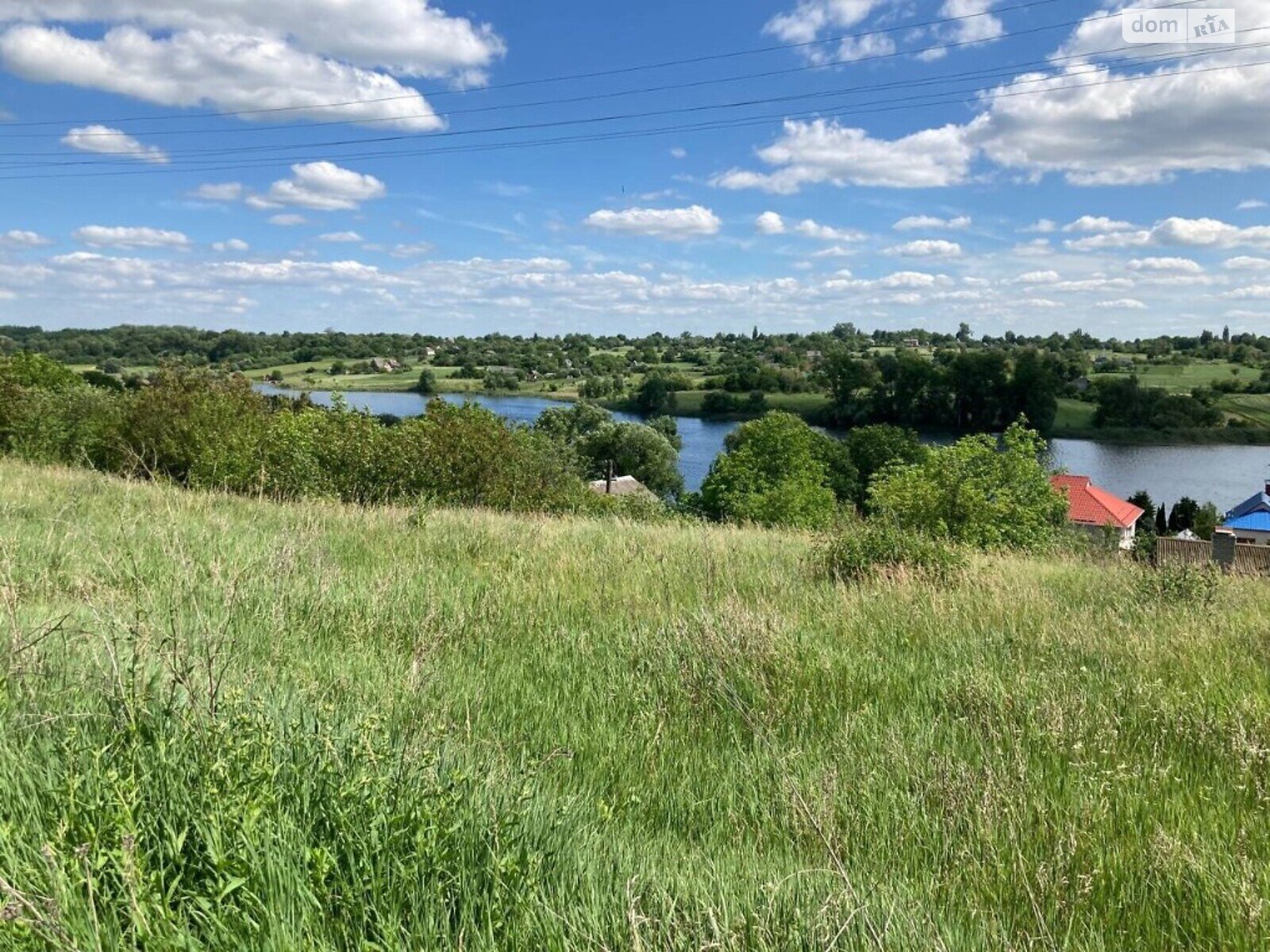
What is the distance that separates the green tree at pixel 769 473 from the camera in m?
48.5

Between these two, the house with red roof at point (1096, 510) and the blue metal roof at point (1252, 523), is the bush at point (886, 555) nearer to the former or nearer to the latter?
the house with red roof at point (1096, 510)

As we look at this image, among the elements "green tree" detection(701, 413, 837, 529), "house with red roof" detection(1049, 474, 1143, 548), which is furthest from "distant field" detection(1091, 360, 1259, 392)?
"green tree" detection(701, 413, 837, 529)

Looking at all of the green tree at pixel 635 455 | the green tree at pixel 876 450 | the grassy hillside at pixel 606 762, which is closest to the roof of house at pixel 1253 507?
the green tree at pixel 876 450

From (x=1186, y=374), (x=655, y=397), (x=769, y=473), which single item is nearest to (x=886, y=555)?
(x=769, y=473)

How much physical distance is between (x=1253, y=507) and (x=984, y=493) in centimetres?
4767

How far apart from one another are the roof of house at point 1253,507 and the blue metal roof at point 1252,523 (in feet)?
3.64

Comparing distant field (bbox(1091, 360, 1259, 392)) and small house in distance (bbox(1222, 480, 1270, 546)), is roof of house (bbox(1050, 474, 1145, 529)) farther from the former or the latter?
distant field (bbox(1091, 360, 1259, 392))

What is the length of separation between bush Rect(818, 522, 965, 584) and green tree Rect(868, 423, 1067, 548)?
17.9 m

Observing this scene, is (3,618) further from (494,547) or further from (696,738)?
(494,547)

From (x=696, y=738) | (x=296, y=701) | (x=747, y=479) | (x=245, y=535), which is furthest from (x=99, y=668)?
(x=747, y=479)

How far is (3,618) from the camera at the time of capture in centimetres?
381

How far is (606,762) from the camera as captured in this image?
3.46 meters

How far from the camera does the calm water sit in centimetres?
7938

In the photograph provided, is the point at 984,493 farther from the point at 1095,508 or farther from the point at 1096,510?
the point at 1095,508
